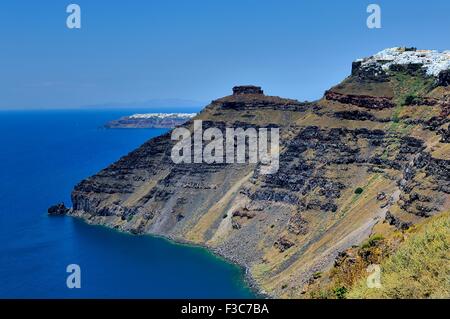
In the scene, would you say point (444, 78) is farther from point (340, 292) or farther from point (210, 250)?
point (340, 292)

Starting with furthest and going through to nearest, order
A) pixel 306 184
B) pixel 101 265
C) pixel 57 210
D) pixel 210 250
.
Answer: pixel 57 210 → pixel 210 250 → pixel 306 184 → pixel 101 265

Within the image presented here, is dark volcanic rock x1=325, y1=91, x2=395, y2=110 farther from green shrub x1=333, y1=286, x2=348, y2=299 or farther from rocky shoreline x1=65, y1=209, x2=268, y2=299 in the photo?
green shrub x1=333, y1=286, x2=348, y2=299

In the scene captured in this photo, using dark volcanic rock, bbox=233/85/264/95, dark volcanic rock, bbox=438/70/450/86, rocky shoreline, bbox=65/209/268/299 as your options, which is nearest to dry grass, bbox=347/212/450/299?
rocky shoreline, bbox=65/209/268/299

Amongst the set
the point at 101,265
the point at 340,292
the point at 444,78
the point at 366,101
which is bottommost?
the point at 101,265

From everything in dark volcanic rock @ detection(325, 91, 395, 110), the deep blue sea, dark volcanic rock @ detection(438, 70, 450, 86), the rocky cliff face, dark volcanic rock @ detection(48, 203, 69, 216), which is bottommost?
the deep blue sea

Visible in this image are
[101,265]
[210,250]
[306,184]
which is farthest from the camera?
[210,250]

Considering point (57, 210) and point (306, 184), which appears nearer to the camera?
point (306, 184)

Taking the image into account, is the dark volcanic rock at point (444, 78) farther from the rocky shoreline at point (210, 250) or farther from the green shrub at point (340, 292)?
the green shrub at point (340, 292)

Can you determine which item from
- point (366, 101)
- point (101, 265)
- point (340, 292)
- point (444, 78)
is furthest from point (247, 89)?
point (340, 292)

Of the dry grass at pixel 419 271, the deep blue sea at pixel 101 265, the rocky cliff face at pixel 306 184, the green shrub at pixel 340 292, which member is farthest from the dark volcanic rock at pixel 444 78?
the green shrub at pixel 340 292
